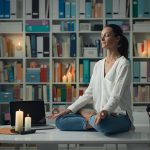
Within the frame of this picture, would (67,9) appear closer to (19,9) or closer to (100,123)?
(19,9)

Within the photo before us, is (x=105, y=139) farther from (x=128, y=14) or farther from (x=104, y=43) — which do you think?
(x=128, y=14)

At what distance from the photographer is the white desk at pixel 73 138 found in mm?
1914

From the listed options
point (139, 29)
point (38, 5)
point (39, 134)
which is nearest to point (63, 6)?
point (38, 5)

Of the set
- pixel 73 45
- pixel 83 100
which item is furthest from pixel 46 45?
pixel 83 100

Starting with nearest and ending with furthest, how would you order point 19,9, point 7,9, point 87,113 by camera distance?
point 87,113, point 7,9, point 19,9

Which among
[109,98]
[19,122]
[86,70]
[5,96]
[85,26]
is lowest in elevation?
[5,96]

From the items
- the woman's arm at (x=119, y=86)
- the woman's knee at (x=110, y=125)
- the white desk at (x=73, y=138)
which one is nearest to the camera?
the white desk at (x=73, y=138)

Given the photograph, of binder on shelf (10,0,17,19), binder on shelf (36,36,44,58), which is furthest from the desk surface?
binder on shelf (10,0,17,19)

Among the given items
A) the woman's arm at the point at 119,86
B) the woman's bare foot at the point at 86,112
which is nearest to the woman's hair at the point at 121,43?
the woman's arm at the point at 119,86

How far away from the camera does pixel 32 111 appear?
2453 millimetres

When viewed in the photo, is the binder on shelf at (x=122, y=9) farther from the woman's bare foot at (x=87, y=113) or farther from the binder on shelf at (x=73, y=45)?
the woman's bare foot at (x=87, y=113)

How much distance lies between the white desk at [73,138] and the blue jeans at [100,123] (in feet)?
0.13

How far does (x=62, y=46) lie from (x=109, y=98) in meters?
2.50

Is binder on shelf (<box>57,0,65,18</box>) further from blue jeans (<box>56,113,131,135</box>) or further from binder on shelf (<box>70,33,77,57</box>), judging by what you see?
blue jeans (<box>56,113,131,135</box>)
